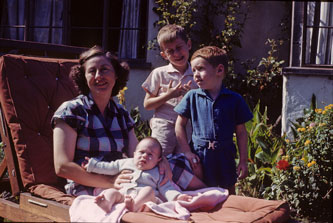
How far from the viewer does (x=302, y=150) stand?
4.10 meters

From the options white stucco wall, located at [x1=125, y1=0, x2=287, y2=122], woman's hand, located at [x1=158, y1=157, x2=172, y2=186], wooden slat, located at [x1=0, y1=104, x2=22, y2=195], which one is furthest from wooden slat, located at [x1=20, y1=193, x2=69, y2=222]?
white stucco wall, located at [x1=125, y1=0, x2=287, y2=122]

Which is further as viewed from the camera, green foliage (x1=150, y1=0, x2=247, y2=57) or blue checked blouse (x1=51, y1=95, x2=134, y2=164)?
green foliage (x1=150, y1=0, x2=247, y2=57)

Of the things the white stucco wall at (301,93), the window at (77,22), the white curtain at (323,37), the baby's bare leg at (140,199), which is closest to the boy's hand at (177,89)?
the baby's bare leg at (140,199)

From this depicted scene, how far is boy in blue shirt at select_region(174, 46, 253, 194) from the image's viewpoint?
8.91 feet

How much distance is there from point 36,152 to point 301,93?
3.99 m

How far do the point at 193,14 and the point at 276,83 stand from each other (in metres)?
1.71

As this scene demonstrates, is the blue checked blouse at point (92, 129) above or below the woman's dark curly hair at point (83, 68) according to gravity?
below

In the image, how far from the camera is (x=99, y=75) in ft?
8.21

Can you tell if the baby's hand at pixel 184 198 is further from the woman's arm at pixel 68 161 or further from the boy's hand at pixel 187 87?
the boy's hand at pixel 187 87

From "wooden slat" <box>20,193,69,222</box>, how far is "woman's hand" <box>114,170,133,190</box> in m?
0.28

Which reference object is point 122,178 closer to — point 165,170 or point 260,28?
point 165,170

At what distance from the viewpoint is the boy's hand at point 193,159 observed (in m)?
2.70

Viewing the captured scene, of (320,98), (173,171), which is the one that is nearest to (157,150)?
(173,171)

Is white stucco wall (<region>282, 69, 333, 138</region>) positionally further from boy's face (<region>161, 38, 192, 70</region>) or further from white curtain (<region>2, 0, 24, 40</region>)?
white curtain (<region>2, 0, 24, 40</region>)
